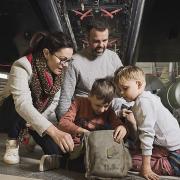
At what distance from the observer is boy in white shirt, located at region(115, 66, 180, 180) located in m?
1.22

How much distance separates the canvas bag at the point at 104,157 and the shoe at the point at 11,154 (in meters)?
0.38

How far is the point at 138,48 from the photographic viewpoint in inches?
100

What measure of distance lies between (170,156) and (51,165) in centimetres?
50

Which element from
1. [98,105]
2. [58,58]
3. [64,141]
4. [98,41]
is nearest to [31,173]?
[64,141]

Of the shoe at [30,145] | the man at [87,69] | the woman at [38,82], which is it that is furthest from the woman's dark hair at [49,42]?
the shoe at [30,145]

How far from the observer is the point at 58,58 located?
1.40 metres

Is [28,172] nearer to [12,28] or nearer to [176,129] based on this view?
[176,129]

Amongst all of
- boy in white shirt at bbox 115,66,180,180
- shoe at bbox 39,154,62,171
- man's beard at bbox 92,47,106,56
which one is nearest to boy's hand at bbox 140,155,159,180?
boy in white shirt at bbox 115,66,180,180

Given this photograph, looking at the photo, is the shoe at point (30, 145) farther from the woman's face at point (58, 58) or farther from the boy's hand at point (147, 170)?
the boy's hand at point (147, 170)

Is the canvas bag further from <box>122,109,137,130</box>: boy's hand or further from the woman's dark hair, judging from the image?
the woman's dark hair

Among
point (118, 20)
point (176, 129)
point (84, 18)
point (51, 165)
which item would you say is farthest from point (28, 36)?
point (176, 129)

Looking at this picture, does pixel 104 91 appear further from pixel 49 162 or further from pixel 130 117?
pixel 49 162

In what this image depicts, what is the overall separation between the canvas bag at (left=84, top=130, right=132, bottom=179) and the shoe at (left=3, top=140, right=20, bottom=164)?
1.25 ft

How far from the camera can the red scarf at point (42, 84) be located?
141 cm
